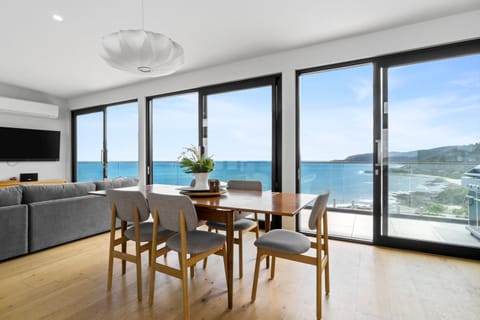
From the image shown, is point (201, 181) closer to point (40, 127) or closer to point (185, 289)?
point (185, 289)

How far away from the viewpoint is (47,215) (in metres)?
2.76

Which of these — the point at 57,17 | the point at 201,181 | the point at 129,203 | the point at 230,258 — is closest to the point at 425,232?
the point at 230,258

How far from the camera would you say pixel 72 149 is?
6.07 meters

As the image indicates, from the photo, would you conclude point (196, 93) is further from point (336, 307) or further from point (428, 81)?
point (336, 307)

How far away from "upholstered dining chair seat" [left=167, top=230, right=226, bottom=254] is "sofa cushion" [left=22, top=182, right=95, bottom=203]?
1.99 meters

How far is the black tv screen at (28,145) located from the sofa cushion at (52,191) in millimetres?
3248

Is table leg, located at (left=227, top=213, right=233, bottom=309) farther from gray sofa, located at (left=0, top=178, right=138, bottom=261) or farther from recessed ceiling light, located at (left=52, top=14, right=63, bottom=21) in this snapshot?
recessed ceiling light, located at (left=52, top=14, right=63, bottom=21)

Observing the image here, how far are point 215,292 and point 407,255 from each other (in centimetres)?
211

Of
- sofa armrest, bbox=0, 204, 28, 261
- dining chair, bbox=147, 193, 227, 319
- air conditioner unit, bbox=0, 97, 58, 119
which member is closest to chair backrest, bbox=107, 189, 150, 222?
dining chair, bbox=147, 193, 227, 319

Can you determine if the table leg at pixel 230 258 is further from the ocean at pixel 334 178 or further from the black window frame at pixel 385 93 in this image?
the black window frame at pixel 385 93

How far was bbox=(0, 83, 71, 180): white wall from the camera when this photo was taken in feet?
16.6

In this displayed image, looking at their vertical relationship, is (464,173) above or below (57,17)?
below

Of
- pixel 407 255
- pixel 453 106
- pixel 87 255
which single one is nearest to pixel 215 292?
pixel 87 255

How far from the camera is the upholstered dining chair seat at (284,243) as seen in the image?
1.64 m
